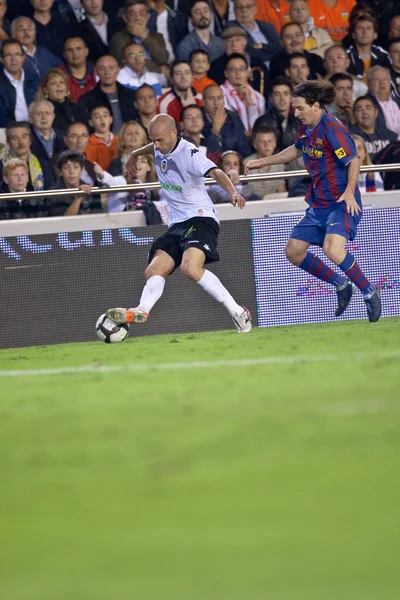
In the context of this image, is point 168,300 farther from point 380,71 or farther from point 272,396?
point 272,396

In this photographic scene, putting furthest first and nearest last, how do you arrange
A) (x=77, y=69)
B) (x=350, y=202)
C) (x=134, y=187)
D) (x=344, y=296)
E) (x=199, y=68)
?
1. (x=199, y=68)
2. (x=77, y=69)
3. (x=134, y=187)
4. (x=344, y=296)
5. (x=350, y=202)

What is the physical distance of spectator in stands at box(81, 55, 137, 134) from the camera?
39.7 ft

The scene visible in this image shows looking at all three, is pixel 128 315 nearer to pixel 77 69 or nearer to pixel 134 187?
pixel 134 187

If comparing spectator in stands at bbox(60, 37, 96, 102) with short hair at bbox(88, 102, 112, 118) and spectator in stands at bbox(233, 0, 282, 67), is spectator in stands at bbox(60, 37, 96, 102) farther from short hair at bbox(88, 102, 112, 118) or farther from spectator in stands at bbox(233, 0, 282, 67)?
spectator in stands at bbox(233, 0, 282, 67)

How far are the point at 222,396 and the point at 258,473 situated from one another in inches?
68.2

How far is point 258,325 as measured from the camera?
11367mm

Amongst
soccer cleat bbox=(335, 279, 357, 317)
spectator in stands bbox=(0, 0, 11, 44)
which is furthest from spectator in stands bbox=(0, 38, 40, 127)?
soccer cleat bbox=(335, 279, 357, 317)

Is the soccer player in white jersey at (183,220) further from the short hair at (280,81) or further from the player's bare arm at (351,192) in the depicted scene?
the short hair at (280,81)

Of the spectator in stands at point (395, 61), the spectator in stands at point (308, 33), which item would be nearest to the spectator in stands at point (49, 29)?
the spectator in stands at point (308, 33)

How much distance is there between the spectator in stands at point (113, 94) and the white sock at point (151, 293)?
3.61 metres

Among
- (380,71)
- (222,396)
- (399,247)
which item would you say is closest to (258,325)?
(399,247)

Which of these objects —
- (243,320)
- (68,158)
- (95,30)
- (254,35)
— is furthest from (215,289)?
(254,35)

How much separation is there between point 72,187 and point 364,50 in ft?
16.3

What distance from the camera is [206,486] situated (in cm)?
306
